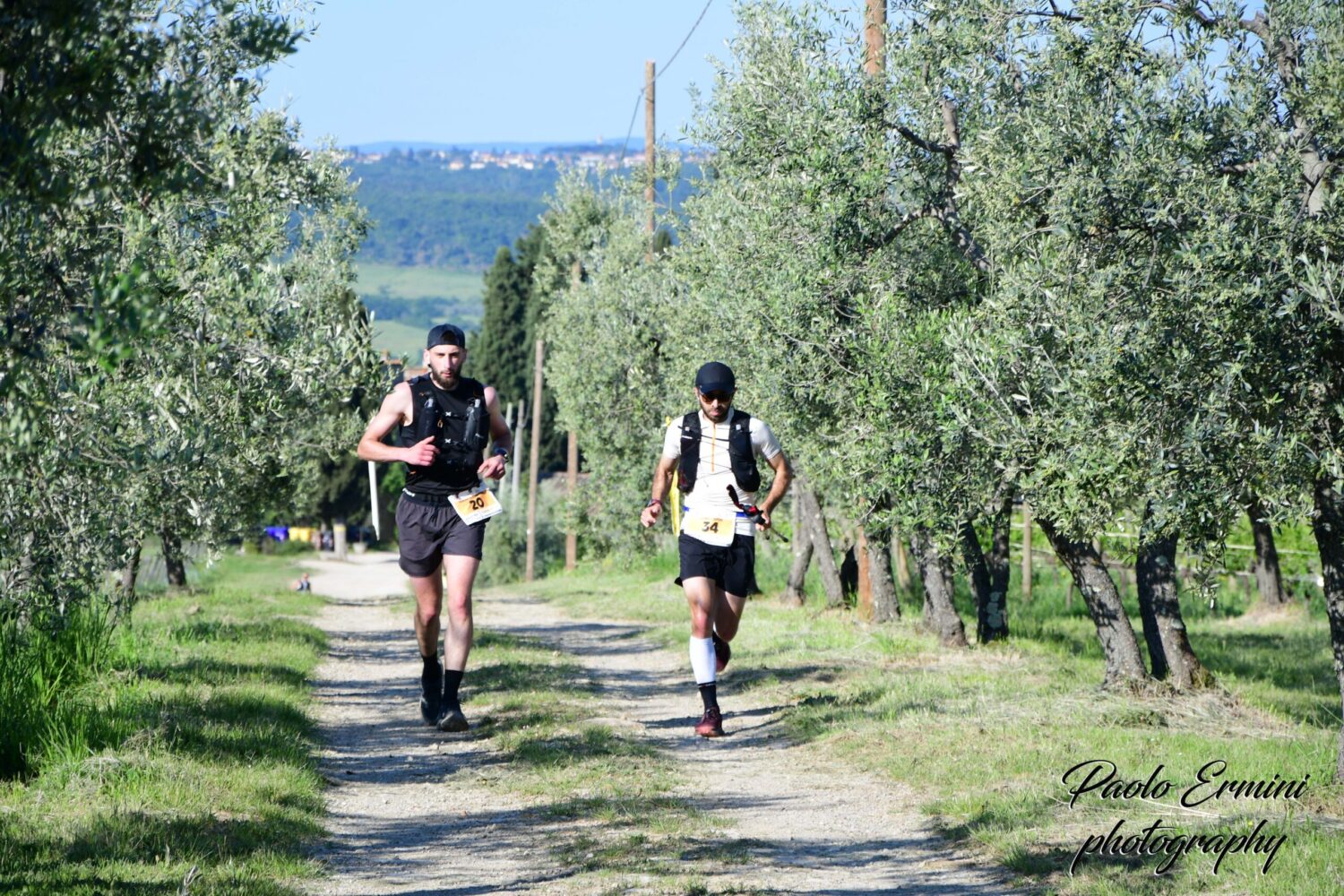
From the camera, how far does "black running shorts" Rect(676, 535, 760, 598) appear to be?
9.88m

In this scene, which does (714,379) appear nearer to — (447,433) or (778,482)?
(778,482)

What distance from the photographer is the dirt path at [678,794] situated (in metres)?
6.27

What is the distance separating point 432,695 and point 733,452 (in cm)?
263

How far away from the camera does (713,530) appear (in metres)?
9.83

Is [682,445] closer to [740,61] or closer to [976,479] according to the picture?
[976,479]

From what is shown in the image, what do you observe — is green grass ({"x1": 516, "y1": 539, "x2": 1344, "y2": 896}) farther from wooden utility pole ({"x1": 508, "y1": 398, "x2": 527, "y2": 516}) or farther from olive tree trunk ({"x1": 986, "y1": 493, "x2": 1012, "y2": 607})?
wooden utility pole ({"x1": 508, "y1": 398, "x2": 527, "y2": 516})

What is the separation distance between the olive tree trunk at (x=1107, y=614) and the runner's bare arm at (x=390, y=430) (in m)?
4.95

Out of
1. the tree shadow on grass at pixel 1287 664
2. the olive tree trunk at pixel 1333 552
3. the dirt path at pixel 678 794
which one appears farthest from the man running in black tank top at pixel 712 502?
the tree shadow on grass at pixel 1287 664

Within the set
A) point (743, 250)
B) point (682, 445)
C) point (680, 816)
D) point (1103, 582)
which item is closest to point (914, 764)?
point (680, 816)

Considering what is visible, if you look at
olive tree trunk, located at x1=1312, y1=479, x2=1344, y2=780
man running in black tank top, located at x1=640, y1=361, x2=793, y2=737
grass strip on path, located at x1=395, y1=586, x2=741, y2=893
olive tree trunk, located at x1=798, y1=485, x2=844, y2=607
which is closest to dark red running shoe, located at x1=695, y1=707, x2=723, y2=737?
man running in black tank top, located at x1=640, y1=361, x2=793, y2=737

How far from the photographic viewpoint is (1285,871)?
595 cm

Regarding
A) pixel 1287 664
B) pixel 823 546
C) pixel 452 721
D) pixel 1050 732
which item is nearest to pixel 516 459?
pixel 823 546

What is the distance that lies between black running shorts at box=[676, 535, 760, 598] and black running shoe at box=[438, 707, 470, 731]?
1.70 m

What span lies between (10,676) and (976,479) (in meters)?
6.13
